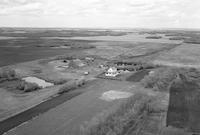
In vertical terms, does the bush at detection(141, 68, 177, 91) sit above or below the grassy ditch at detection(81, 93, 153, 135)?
above

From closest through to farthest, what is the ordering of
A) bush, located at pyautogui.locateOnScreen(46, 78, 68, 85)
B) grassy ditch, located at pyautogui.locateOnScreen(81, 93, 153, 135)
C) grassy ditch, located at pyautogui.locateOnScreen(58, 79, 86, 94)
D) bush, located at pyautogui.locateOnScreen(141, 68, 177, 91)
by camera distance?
1. grassy ditch, located at pyautogui.locateOnScreen(81, 93, 153, 135)
2. grassy ditch, located at pyautogui.locateOnScreen(58, 79, 86, 94)
3. bush, located at pyautogui.locateOnScreen(141, 68, 177, 91)
4. bush, located at pyautogui.locateOnScreen(46, 78, 68, 85)

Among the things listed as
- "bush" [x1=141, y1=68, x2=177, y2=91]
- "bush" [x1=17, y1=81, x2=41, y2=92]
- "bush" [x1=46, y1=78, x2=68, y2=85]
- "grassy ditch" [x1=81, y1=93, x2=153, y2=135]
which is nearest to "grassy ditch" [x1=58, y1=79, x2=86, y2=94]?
"bush" [x1=46, y1=78, x2=68, y2=85]

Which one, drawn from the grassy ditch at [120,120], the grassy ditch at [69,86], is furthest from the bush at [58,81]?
the grassy ditch at [120,120]

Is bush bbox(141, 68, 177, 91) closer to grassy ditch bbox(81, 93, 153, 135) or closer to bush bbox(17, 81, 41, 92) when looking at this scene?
grassy ditch bbox(81, 93, 153, 135)

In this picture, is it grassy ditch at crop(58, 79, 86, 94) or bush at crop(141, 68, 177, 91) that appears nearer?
grassy ditch at crop(58, 79, 86, 94)

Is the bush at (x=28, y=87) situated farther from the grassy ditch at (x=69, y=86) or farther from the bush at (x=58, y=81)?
the grassy ditch at (x=69, y=86)

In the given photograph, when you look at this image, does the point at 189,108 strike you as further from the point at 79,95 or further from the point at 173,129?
the point at 79,95

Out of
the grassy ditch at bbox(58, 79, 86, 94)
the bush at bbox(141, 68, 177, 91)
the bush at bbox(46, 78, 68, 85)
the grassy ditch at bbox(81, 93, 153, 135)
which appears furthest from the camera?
the bush at bbox(46, 78, 68, 85)

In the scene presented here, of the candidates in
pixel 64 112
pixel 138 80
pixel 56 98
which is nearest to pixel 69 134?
pixel 64 112
